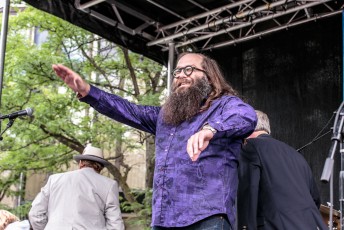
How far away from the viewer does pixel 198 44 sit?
23.9 ft

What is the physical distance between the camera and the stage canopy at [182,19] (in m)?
6.15

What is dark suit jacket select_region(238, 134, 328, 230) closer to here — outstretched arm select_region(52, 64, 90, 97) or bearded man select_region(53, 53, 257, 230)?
bearded man select_region(53, 53, 257, 230)

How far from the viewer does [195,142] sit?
6.68 ft

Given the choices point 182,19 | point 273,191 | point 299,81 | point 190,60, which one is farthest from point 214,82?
point 182,19

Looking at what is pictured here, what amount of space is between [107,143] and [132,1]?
5534mm

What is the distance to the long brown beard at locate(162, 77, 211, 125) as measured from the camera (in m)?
2.61

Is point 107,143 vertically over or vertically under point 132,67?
under

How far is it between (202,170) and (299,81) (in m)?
4.20

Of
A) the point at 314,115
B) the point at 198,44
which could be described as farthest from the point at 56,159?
the point at 314,115

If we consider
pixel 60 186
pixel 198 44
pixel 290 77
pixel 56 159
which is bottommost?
pixel 60 186

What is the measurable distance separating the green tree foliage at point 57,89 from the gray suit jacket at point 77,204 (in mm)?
4256

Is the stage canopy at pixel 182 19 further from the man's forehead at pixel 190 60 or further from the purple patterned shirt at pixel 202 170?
the purple patterned shirt at pixel 202 170

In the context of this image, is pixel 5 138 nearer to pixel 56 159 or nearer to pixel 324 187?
pixel 56 159

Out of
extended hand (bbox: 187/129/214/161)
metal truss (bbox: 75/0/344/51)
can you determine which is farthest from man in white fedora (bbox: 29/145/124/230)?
extended hand (bbox: 187/129/214/161)
